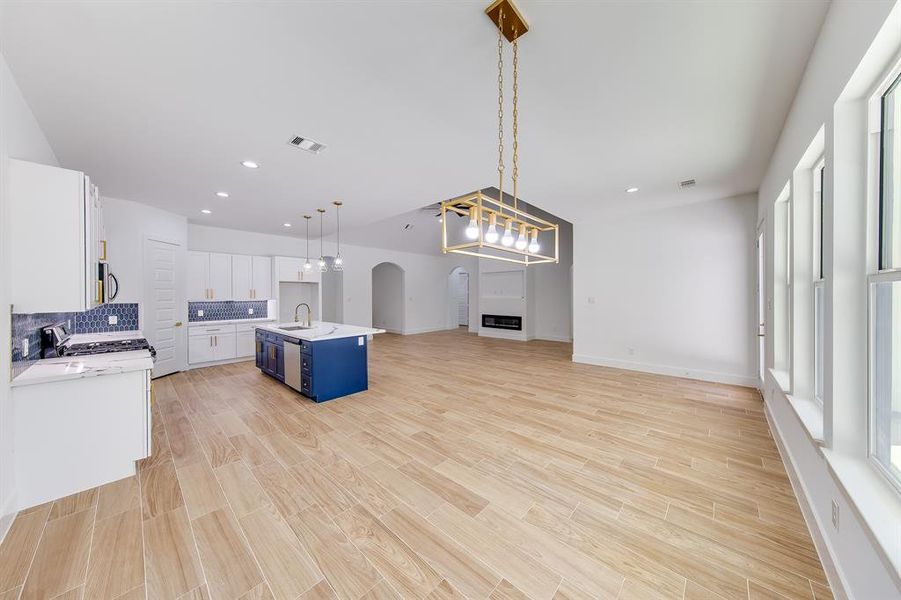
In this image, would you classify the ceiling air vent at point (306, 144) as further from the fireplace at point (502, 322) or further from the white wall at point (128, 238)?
the fireplace at point (502, 322)

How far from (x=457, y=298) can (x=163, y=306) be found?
31.5ft

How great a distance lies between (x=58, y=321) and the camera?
329cm

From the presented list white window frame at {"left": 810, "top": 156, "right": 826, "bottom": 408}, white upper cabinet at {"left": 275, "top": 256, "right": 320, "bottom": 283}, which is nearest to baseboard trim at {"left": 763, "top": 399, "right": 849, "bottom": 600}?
white window frame at {"left": 810, "top": 156, "right": 826, "bottom": 408}

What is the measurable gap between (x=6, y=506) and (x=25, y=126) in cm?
255

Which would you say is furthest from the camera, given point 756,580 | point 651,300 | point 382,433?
point 651,300

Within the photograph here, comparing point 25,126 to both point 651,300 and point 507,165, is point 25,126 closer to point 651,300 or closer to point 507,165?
point 507,165

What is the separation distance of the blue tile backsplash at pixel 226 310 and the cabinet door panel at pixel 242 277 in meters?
0.29

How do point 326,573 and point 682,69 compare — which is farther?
point 682,69

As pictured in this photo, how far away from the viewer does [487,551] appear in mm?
1687

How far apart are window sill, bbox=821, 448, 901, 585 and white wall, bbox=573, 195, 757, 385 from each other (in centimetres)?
398

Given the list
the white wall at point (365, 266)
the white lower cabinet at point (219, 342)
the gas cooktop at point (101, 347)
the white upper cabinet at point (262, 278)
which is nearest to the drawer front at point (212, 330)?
the white lower cabinet at point (219, 342)

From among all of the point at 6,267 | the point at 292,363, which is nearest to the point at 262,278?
the point at 292,363

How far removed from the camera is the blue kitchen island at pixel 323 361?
4.04 metres

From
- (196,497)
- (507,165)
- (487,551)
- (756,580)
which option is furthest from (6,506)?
(507,165)
